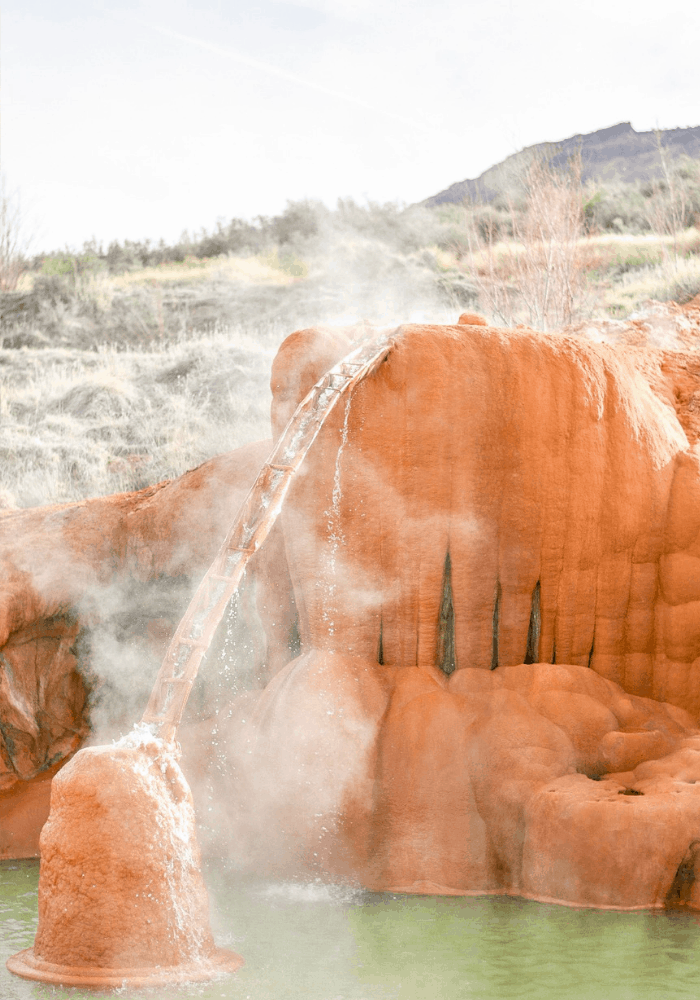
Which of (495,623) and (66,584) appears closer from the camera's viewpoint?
(495,623)

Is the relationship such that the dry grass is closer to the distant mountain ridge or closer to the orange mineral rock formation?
the orange mineral rock formation

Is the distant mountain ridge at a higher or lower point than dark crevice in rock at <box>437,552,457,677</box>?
higher

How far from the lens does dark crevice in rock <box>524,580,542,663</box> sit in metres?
6.77

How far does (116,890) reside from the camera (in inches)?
191

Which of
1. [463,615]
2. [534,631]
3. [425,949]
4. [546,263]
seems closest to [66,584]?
[463,615]

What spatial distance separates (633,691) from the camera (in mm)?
6844

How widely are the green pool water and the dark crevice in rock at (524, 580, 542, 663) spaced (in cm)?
147

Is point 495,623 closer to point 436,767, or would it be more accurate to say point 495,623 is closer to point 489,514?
point 489,514

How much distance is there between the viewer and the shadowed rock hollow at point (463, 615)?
628 cm

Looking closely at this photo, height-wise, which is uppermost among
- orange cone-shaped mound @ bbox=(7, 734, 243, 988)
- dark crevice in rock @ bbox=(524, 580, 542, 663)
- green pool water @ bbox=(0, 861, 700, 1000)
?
dark crevice in rock @ bbox=(524, 580, 542, 663)

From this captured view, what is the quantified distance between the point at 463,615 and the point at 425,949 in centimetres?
203

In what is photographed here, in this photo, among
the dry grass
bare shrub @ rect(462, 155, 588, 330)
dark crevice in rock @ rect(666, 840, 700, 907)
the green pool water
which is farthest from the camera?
bare shrub @ rect(462, 155, 588, 330)

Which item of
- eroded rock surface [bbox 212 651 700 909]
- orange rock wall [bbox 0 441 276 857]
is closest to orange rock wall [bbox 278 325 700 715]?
eroded rock surface [bbox 212 651 700 909]

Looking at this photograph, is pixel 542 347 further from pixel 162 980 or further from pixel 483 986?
pixel 162 980
